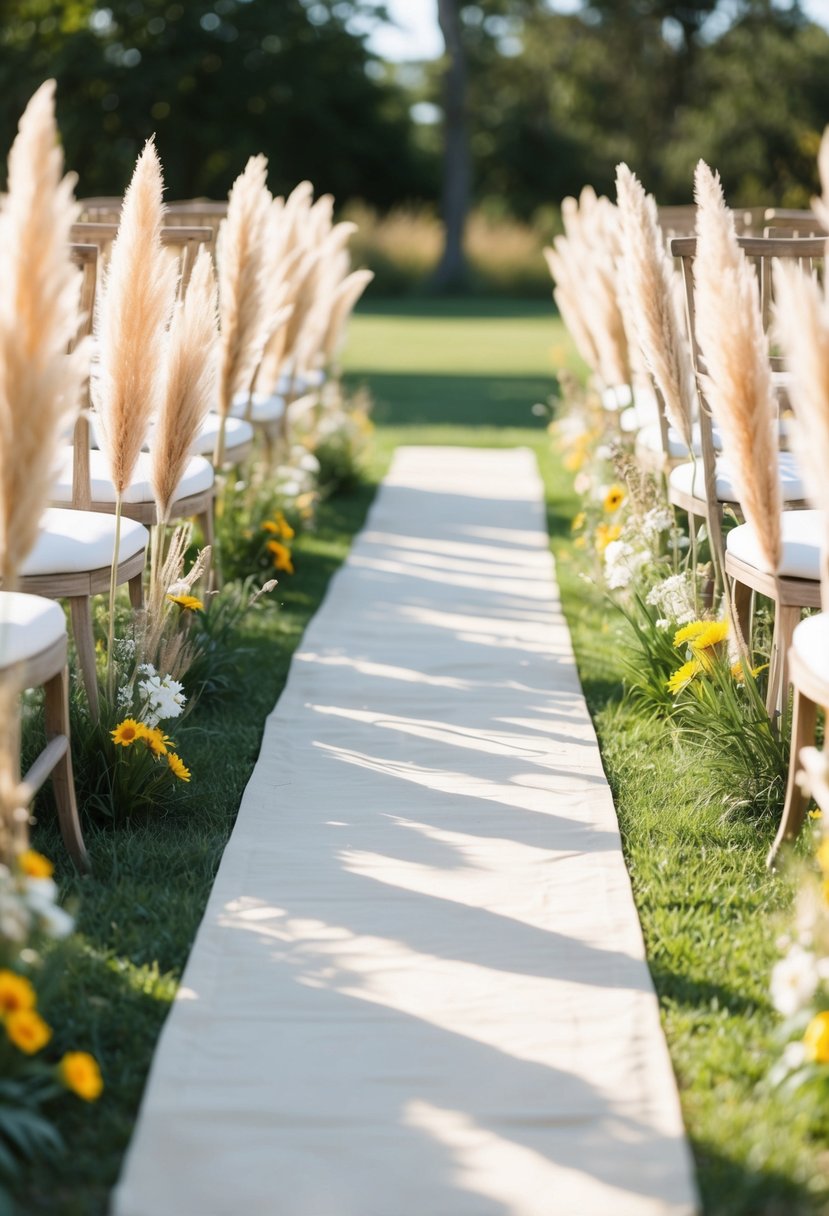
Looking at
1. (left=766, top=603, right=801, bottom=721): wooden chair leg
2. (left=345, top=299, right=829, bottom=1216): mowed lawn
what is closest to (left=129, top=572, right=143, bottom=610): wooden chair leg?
(left=345, top=299, right=829, bottom=1216): mowed lawn

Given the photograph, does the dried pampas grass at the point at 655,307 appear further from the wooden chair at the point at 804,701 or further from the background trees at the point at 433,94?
the background trees at the point at 433,94

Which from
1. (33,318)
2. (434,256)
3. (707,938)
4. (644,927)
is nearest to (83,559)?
(33,318)

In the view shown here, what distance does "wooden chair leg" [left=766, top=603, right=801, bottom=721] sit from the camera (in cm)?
284

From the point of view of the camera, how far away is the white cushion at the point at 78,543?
2.83m

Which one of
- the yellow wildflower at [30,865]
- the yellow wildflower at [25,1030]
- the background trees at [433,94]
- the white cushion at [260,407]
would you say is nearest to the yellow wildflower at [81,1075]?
the yellow wildflower at [25,1030]

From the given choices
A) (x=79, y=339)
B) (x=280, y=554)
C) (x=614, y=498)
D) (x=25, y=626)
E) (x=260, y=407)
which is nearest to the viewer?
(x=25, y=626)

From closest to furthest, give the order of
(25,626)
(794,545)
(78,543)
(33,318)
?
1. (33,318)
2. (25,626)
3. (794,545)
4. (78,543)

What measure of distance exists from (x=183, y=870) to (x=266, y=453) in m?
3.57

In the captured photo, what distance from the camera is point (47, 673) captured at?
2.36 meters

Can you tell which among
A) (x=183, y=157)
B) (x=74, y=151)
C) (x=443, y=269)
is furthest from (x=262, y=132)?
(x=443, y=269)

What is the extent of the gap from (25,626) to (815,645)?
1391 mm

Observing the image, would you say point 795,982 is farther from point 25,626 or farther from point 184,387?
point 184,387

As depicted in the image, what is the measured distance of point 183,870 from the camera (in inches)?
110

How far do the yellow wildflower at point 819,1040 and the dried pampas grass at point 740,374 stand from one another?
1.05m
